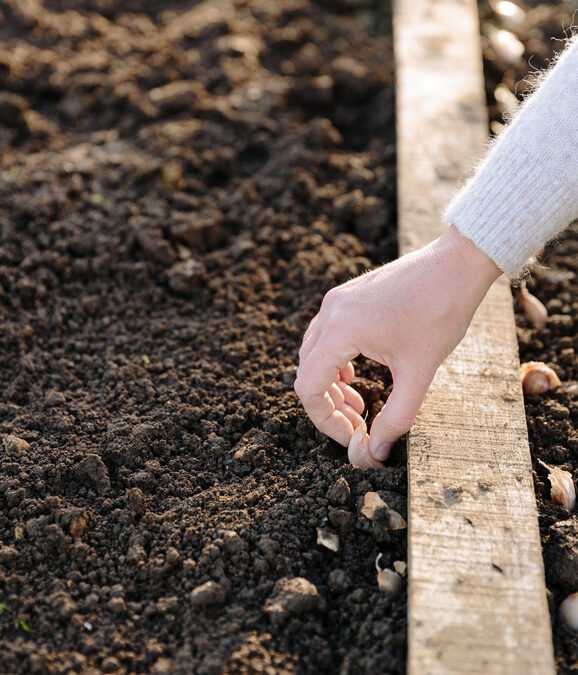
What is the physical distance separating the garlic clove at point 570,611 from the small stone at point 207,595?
29.2 inches

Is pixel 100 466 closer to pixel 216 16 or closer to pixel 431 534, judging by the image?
pixel 431 534

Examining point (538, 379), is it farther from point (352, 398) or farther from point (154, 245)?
point (154, 245)

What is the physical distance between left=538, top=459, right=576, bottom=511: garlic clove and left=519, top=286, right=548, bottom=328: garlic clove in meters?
0.65

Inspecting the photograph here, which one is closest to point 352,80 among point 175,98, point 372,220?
point 175,98

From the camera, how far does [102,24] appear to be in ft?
12.5

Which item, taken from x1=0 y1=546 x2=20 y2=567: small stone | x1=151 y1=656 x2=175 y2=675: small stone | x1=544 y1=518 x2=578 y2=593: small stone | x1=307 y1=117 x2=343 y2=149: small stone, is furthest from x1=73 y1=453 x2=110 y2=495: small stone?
x1=307 y1=117 x2=343 y2=149: small stone

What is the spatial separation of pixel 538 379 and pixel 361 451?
1.98ft

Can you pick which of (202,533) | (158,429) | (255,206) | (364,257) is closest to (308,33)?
(255,206)

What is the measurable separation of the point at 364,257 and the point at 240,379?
675mm

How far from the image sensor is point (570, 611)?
1720 mm

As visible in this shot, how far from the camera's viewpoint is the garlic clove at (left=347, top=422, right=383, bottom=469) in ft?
6.43

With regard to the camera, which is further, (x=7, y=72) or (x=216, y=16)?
(x=216, y=16)

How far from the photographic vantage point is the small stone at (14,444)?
206cm

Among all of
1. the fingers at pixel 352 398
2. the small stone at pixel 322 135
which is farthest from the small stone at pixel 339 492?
the small stone at pixel 322 135
